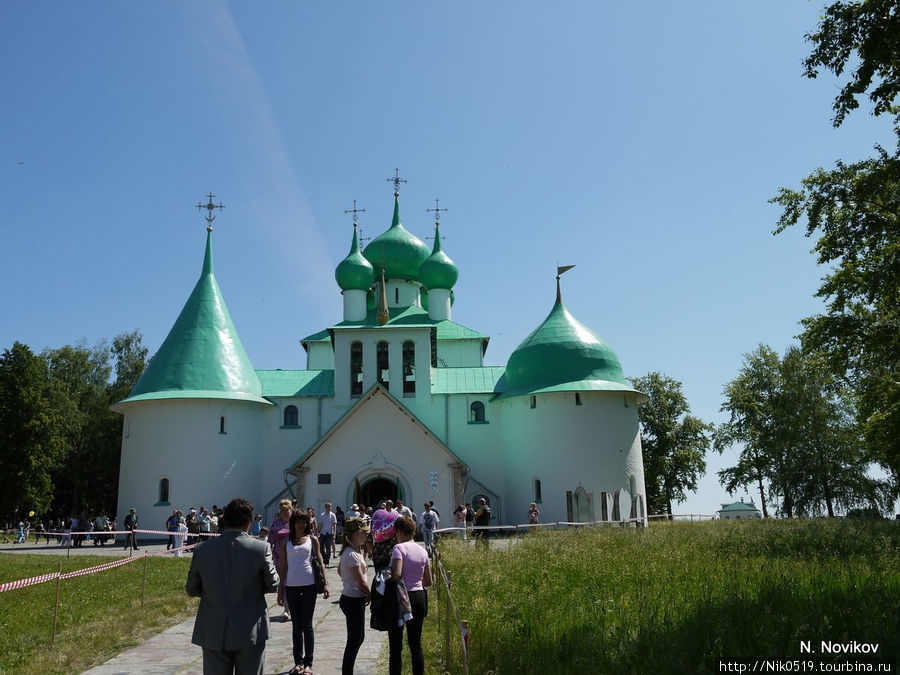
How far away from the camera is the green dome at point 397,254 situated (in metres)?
39.9

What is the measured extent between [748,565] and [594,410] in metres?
19.5

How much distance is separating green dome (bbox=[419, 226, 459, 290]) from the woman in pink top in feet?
105

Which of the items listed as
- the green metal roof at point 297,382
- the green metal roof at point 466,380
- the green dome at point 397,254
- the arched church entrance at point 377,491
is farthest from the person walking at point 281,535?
the green dome at point 397,254

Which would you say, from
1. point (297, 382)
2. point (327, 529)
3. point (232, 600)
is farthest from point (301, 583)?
point (297, 382)

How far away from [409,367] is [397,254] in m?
8.83

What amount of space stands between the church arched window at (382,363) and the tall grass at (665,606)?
19.8 meters

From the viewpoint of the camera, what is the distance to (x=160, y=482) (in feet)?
94.8

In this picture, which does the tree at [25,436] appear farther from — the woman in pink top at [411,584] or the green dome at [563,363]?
the woman in pink top at [411,584]

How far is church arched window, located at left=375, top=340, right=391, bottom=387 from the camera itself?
32875 mm

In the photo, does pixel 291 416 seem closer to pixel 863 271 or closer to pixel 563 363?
pixel 563 363

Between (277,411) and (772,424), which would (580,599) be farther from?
(772,424)

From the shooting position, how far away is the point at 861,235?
1689cm

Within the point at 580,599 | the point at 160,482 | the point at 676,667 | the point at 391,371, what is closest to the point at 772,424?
the point at 391,371

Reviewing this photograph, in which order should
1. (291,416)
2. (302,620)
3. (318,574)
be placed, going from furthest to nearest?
1. (291,416)
2. (318,574)
3. (302,620)
